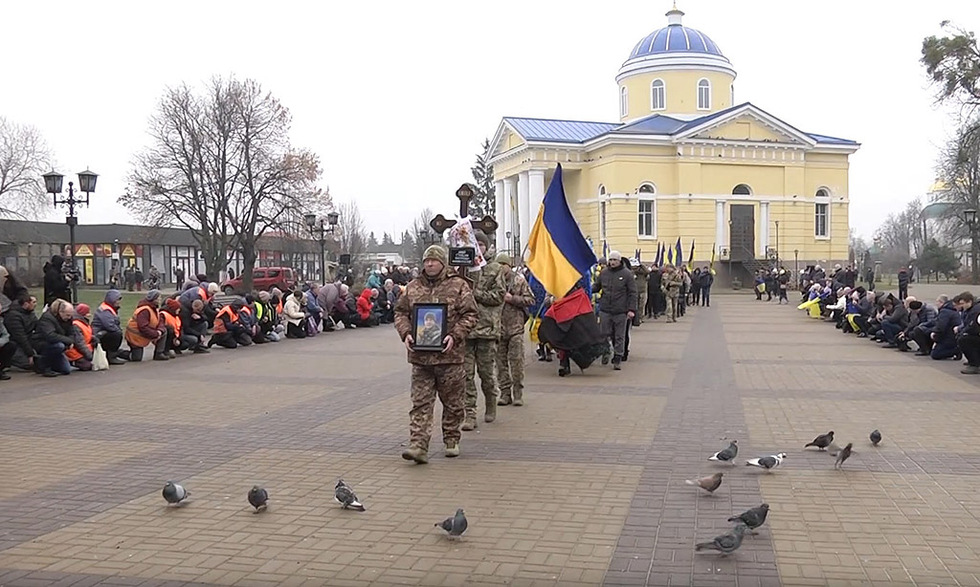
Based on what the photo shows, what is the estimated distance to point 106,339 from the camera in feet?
51.1

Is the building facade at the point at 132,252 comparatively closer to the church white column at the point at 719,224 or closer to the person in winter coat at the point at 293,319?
the church white column at the point at 719,224

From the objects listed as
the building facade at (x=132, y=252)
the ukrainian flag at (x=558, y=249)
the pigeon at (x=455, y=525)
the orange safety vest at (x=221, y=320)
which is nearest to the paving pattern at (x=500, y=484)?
the pigeon at (x=455, y=525)

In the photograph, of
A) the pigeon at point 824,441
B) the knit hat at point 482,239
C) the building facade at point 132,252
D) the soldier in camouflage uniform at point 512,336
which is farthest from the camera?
the building facade at point 132,252

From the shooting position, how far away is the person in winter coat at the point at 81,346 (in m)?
14.6

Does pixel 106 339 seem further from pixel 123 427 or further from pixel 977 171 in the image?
pixel 977 171

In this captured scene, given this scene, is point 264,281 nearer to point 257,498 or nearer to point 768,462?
point 257,498

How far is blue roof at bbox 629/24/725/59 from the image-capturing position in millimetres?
60219

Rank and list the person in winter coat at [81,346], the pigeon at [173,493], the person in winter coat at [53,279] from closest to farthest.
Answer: the pigeon at [173,493] < the person in winter coat at [81,346] < the person in winter coat at [53,279]

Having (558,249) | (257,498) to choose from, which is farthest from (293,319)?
(257,498)

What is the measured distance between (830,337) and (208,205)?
35563mm

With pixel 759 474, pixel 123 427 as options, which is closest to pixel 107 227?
pixel 123 427

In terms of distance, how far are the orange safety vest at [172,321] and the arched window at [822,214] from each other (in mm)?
48179

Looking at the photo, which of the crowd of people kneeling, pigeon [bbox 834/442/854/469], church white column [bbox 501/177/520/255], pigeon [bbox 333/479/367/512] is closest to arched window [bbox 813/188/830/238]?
church white column [bbox 501/177/520/255]

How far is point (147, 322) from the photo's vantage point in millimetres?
16250
